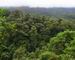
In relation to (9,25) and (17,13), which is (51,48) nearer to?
(9,25)

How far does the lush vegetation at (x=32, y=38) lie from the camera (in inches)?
723

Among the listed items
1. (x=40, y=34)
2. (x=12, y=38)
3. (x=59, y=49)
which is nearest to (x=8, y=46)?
(x=12, y=38)

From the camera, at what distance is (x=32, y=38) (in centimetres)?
2159

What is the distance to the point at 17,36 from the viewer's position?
21391 mm

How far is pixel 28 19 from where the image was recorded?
2366cm

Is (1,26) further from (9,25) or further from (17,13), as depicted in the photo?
(17,13)

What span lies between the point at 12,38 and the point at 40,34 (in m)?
2.45

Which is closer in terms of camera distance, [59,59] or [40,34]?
[59,59]

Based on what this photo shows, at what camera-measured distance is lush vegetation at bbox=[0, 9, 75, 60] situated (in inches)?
723

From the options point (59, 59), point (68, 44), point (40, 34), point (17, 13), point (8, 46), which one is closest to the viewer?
point (59, 59)

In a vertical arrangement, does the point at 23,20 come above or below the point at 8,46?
above

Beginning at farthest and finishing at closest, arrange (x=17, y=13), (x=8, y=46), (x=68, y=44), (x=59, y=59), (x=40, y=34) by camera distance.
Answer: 1. (x=17, y=13)
2. (x=40, y=34)
3. (x=8, y=46)
4. (x=68, y=44)
5. (x=59, y=59)

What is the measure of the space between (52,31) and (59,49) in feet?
16.5

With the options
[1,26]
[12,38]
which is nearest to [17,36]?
[12,38]
